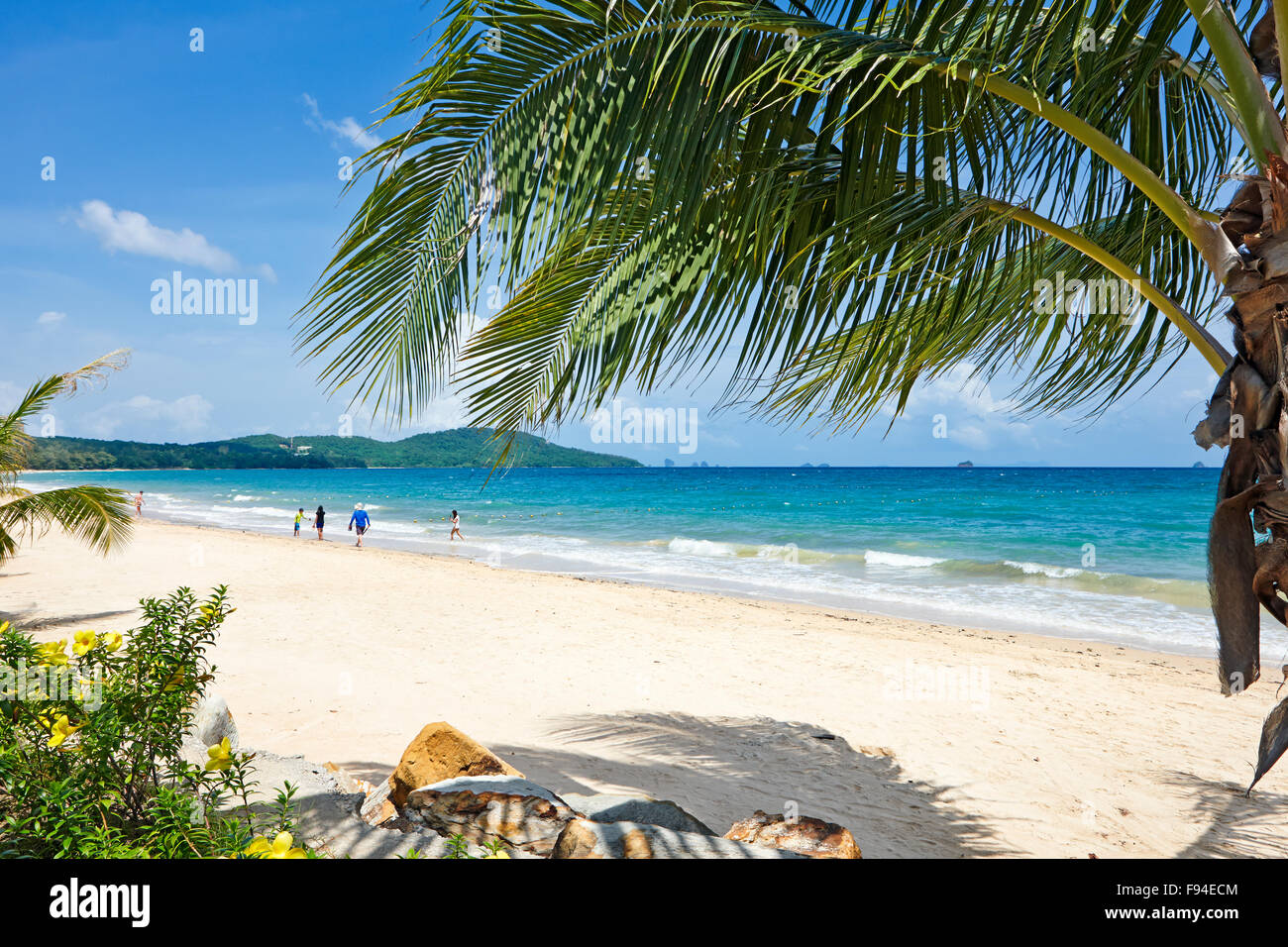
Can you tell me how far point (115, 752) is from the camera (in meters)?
2.38

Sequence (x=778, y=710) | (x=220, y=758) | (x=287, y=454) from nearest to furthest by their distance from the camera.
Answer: (x=220, y=758) → (x=778, y=710) → (x=287, y=454)

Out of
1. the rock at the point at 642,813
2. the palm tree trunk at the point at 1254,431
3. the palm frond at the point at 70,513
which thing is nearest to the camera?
the palm tree trunk at the point at 1254,431

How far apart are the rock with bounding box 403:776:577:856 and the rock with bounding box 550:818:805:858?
335 millimetres

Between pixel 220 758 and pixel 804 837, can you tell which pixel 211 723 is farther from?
pixel 804 837

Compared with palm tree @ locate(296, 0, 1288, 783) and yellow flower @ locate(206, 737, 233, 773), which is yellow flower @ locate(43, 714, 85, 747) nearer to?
yellow flower @ locate(206, 737, 233, 773)

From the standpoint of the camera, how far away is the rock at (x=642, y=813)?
11.0 feet

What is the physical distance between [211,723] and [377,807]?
56.2 inches

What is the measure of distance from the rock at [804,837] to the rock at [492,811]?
90 cm

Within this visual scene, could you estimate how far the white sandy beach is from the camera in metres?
4.64

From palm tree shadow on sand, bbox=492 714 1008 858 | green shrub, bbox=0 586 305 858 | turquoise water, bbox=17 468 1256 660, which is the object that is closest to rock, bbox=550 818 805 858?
green shrub, bbox=0 586 305 858

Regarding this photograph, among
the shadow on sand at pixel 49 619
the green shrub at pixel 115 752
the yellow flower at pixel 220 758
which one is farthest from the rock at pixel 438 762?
the shadow on sand at pixel 49 619

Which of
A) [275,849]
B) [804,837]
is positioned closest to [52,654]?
[275,849]

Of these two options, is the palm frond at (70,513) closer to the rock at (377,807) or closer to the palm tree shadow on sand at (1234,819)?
the rock at (377,807)
